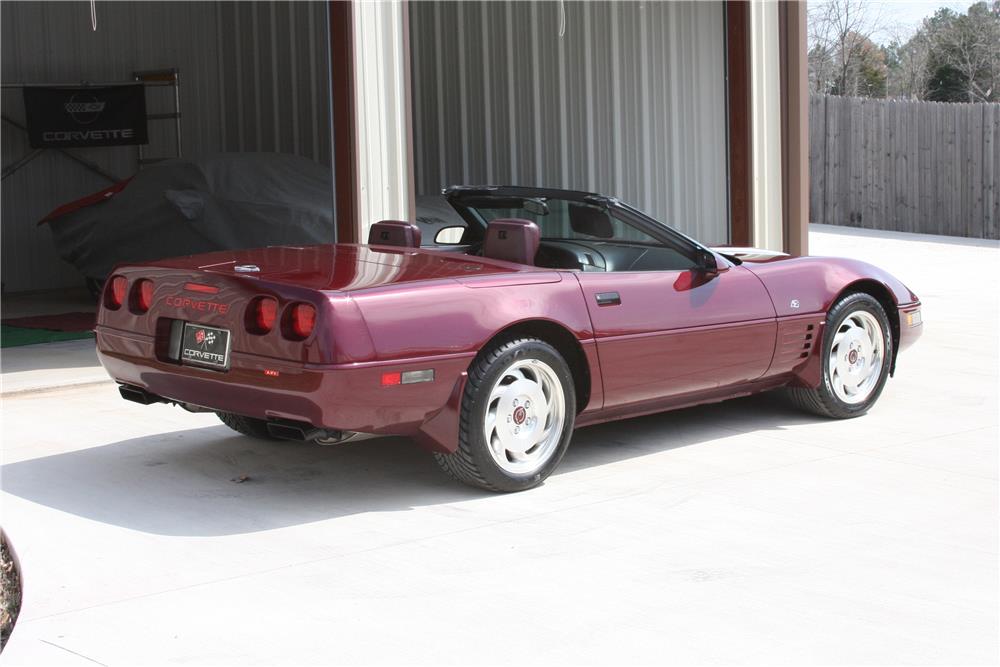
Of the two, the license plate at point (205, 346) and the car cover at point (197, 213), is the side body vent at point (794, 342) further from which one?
the car cover at point (197, 213)

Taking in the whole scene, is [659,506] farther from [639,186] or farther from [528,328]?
[639,186]

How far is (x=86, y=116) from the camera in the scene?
15.6m

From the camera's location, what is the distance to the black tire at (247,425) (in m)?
6.34

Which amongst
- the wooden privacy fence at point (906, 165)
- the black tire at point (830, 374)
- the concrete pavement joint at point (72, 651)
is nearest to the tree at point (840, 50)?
the wooden privacy fence at point (906, 165)

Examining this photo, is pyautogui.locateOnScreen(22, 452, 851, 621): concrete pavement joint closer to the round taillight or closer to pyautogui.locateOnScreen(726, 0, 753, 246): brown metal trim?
the round taillight

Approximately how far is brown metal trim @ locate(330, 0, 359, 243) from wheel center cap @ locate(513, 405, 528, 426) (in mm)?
3540

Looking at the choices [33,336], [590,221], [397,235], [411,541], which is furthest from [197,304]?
[33,336]

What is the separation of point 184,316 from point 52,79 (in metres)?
11.2

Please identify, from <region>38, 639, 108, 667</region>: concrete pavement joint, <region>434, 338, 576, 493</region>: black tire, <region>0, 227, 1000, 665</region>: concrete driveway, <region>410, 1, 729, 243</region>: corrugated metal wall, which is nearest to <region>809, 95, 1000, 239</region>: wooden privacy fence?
A: <region>410, 1, 729, 243</region>: corrugated metal wall

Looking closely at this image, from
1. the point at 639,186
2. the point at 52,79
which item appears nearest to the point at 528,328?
→ the point at 639,186

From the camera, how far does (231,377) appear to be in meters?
5.23

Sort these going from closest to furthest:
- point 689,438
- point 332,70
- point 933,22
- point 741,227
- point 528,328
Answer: point 528,328, point 689,438, point 332,70, point 741,227, point 933,22

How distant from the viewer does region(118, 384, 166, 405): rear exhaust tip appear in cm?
569

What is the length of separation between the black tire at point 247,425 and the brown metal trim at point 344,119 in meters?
2.52
